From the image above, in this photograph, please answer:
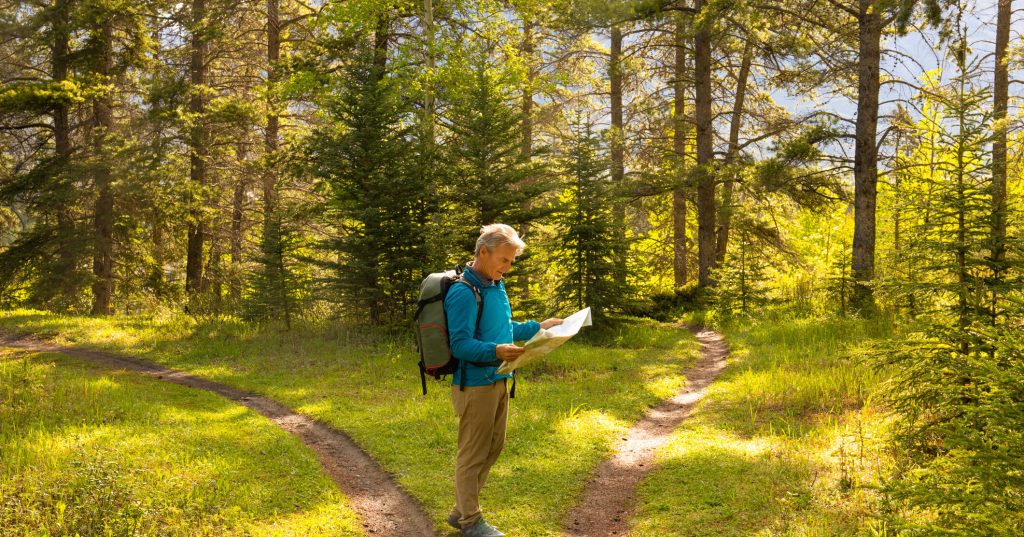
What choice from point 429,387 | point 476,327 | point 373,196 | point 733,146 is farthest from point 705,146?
point 476,327

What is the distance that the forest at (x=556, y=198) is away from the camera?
6.10m

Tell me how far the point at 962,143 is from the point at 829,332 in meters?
6.35

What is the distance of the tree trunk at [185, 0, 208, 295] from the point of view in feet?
58.0

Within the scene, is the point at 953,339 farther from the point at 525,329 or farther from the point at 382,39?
the point at 382,39

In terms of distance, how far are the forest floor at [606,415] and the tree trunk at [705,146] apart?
5.19 m

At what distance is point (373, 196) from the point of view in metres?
14.0

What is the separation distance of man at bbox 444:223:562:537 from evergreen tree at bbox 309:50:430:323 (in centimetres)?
880

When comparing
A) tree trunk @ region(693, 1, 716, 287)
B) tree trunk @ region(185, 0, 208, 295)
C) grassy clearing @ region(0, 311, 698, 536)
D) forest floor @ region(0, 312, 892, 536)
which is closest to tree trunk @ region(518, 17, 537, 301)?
forest floor @ region(0, 312, 892, 536)

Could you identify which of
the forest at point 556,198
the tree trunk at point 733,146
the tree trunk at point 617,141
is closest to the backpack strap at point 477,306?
the forest at point 556,198

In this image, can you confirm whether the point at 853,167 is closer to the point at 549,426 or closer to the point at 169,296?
the point at 549,426

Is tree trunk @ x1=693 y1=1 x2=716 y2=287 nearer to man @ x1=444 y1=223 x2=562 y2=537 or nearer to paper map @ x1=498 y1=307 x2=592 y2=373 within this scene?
man @ x1=444 y1=223 x2=562 y2=537

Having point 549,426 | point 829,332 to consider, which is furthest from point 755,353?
point 549,426

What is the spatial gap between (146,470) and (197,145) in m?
14.6

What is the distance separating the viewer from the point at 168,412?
8398 millimetres
